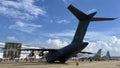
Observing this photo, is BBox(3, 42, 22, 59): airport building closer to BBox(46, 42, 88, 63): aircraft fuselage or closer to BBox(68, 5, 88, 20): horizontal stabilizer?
BBox(46, 42, 88, 63): aircraft fuselage

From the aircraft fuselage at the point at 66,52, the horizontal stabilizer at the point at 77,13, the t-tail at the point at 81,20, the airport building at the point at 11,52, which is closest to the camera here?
the horizontal stabilizer at the point at 77,13

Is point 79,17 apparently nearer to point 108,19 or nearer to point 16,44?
point 108,19

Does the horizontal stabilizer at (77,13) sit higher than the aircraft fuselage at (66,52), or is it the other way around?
the horizontal stabilizer at (77,13)

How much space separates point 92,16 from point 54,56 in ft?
58.3

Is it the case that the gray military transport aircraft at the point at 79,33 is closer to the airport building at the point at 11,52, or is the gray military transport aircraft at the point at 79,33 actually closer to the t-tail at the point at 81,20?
the t-tail at the point at 81,20

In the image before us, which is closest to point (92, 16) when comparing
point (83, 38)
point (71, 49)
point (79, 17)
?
point (79, 17)

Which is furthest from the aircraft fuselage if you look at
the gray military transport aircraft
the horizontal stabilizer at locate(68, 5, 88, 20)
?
the horizontal stabilizer at locate(68, 5, 88, 20)

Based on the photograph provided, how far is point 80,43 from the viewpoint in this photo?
50.4 metres

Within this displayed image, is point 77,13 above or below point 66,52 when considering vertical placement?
above

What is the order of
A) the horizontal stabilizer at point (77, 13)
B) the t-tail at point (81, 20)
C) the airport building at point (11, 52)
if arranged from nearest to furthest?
the horizontal stabilizer at point (77, 13), the t-tail at point (81, 20), the airport building at point (11, 52)

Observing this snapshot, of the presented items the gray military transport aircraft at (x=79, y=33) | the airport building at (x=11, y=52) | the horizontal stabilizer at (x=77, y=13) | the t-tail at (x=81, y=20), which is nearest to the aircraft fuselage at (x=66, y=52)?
the gray military transport aircraft at (x=79, y=33)

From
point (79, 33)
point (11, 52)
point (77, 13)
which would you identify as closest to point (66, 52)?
point (79, 33)

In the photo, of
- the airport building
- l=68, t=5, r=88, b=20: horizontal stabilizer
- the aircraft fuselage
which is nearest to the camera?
l=68, t=5, r=88, b=20: horizontal stabilizer

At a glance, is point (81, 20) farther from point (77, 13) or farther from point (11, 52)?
point (11, 52)
